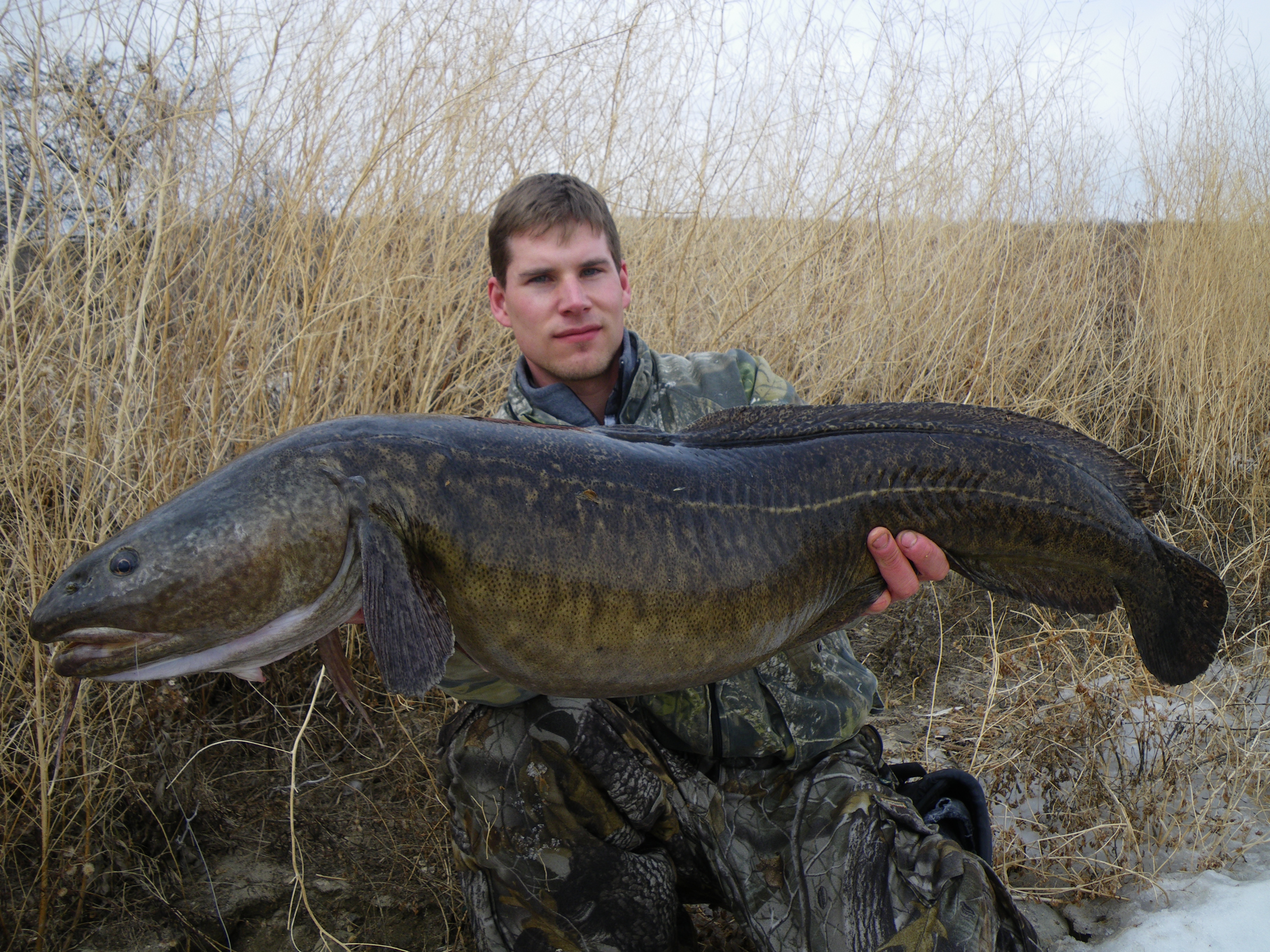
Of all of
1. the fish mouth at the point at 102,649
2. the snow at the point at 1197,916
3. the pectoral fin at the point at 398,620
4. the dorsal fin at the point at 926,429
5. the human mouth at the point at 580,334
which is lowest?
the snow at the point at 1197,916

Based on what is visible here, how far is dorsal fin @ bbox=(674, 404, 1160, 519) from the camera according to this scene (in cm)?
187

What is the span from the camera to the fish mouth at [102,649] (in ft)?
4.43

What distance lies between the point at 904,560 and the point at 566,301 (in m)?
1.26

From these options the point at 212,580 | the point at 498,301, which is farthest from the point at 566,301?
the point at 212,580

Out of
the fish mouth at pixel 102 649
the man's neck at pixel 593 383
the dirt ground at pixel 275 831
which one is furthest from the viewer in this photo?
the man's neck at pixel 593 383

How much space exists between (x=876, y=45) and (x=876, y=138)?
614 millimetres

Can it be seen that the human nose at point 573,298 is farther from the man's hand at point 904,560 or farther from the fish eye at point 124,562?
the fish eye at point 124,562

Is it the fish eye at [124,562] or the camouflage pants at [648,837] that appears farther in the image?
the camouflage pants at [648,837]

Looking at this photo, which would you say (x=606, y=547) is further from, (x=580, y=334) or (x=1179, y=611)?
(x=1179, y=611)

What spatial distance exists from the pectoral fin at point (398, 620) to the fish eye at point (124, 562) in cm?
36

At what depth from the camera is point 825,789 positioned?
6.93ft

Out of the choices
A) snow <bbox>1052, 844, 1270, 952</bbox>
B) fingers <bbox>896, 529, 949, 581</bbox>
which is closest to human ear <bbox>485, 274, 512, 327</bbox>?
fingers <bbox>896, 529, 949, 581</bbox>

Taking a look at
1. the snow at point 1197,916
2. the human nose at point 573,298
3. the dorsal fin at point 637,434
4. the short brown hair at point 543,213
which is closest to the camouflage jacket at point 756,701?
the human nose at point 573,298

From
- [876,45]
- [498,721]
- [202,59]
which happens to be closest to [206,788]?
[498,721]
